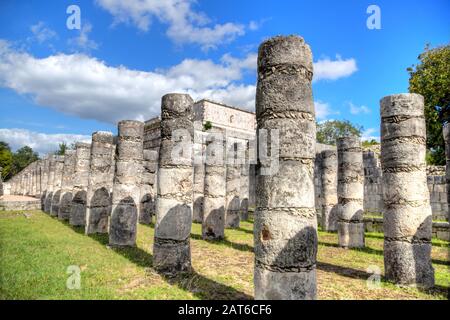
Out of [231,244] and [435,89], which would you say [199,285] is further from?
[435,89]

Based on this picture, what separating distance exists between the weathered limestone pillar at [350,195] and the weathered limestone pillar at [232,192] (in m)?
5.10

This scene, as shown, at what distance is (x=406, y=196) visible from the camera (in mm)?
6082

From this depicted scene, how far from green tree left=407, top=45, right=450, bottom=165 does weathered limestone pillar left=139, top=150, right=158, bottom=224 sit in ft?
58.9

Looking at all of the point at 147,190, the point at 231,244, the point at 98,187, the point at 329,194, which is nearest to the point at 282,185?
the point at 231,244

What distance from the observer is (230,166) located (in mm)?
14414

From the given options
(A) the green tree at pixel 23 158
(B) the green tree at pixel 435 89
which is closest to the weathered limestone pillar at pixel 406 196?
(B) the green tree at pixel 435 89

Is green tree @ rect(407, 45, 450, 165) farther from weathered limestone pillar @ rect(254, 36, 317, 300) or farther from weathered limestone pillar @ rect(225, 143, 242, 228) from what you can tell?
weathered limestone pillar @ rect(254, 36, 317, 300)

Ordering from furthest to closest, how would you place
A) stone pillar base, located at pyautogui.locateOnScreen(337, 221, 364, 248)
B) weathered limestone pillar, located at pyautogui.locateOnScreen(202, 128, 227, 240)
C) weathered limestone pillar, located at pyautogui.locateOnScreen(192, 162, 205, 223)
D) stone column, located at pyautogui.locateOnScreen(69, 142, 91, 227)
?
weathered limestone pillar, located at pyautogui.locateOnScreen(192, 162, 205, 223) → stone column, located at pyautogui.locateOnScreen(69, 142, 91, 227) → weathered limestone pillar, located at pyautogui.locateOnScreen(202, 128, 227, 240) → stone pillar base, located at pyautogui.locateOnScreen(337, 221, 364, 248)

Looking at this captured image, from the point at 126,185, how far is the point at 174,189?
3462mm

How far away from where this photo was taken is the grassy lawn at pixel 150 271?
5266 millimetres

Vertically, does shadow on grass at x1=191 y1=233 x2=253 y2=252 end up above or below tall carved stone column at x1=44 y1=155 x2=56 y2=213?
below

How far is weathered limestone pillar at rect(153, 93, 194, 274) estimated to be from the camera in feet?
21.4

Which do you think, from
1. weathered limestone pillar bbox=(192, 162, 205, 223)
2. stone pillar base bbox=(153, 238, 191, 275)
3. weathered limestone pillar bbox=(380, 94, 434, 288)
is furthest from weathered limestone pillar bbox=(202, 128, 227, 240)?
weathered limestone pillar bbox=(380, 94, 434, 288)
